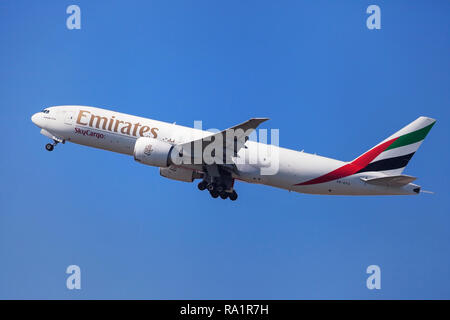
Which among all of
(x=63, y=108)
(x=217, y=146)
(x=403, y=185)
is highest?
(x=63, y=108)

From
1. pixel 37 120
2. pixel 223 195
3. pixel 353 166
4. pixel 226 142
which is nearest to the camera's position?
pixel 226 142

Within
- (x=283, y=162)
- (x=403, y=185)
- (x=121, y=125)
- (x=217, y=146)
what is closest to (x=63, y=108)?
(x=121, y=125)

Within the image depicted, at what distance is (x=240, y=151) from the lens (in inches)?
1479

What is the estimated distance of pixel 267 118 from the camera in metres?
31.0

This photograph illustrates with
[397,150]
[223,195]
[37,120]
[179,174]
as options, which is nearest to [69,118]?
[37,120]

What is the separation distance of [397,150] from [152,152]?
55.6 feet

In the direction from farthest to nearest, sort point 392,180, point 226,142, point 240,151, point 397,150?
1. point 397,150
2. point 240,151
3. point 392,180
4. point 226,142

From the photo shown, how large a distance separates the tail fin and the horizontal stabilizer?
48.7 inches

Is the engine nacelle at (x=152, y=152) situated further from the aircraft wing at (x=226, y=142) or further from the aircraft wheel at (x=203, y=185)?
the aircraft wheel at (x=203, y=185)

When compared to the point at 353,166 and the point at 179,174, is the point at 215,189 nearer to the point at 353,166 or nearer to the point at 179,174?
the point at 179,174

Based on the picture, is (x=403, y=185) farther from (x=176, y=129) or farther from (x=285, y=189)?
(x=176, y=129)

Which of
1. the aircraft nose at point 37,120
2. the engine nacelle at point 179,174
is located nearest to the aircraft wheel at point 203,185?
the engine nacelle at point 179,174

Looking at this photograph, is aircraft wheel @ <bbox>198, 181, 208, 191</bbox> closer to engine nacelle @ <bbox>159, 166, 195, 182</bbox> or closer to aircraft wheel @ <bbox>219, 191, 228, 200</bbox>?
aircraft wheel @ <bbox>219, 191, 228, 200</bbox>

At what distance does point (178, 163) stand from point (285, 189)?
300 inches
